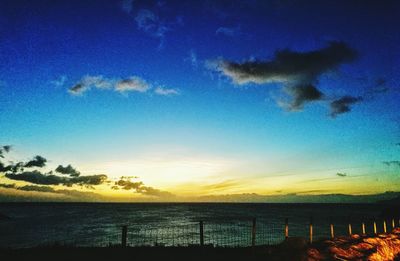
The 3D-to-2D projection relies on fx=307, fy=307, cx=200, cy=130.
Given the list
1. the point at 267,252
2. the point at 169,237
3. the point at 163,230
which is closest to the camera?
the point at 267,252

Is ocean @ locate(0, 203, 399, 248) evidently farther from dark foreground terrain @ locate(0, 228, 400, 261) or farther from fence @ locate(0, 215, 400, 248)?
dark foreground terrain @ locate(0, 228, 400, 261)

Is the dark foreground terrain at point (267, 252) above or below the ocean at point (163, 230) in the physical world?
above

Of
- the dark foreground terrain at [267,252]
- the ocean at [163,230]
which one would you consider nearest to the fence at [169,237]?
the ocean at [163,230]

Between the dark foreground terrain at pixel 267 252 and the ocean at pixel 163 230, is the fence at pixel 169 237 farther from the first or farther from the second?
the dark foreground terrain at pixel 267 252

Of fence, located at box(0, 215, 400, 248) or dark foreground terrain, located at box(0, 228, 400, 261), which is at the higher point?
dark foreground terrain, located at box(0, 228, 400, 261)

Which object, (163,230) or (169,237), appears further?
(163,230)

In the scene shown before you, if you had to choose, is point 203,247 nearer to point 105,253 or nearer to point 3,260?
point 105,253

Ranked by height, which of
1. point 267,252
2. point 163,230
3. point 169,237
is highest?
point 267,252

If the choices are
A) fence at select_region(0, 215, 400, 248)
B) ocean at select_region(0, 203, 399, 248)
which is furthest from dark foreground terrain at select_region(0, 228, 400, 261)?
fence at select_region(0, 215, 400, 248)

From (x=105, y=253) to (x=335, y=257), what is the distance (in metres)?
11.7

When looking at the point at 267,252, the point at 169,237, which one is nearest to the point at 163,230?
the point at 169,237

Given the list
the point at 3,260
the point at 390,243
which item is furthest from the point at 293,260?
the point at 3,260

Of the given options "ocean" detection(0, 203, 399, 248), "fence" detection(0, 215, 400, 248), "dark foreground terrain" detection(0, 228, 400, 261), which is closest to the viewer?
"dark foreground terrain" detection(0, 228, 400, 261)

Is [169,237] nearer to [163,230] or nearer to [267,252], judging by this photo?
[163,230]
